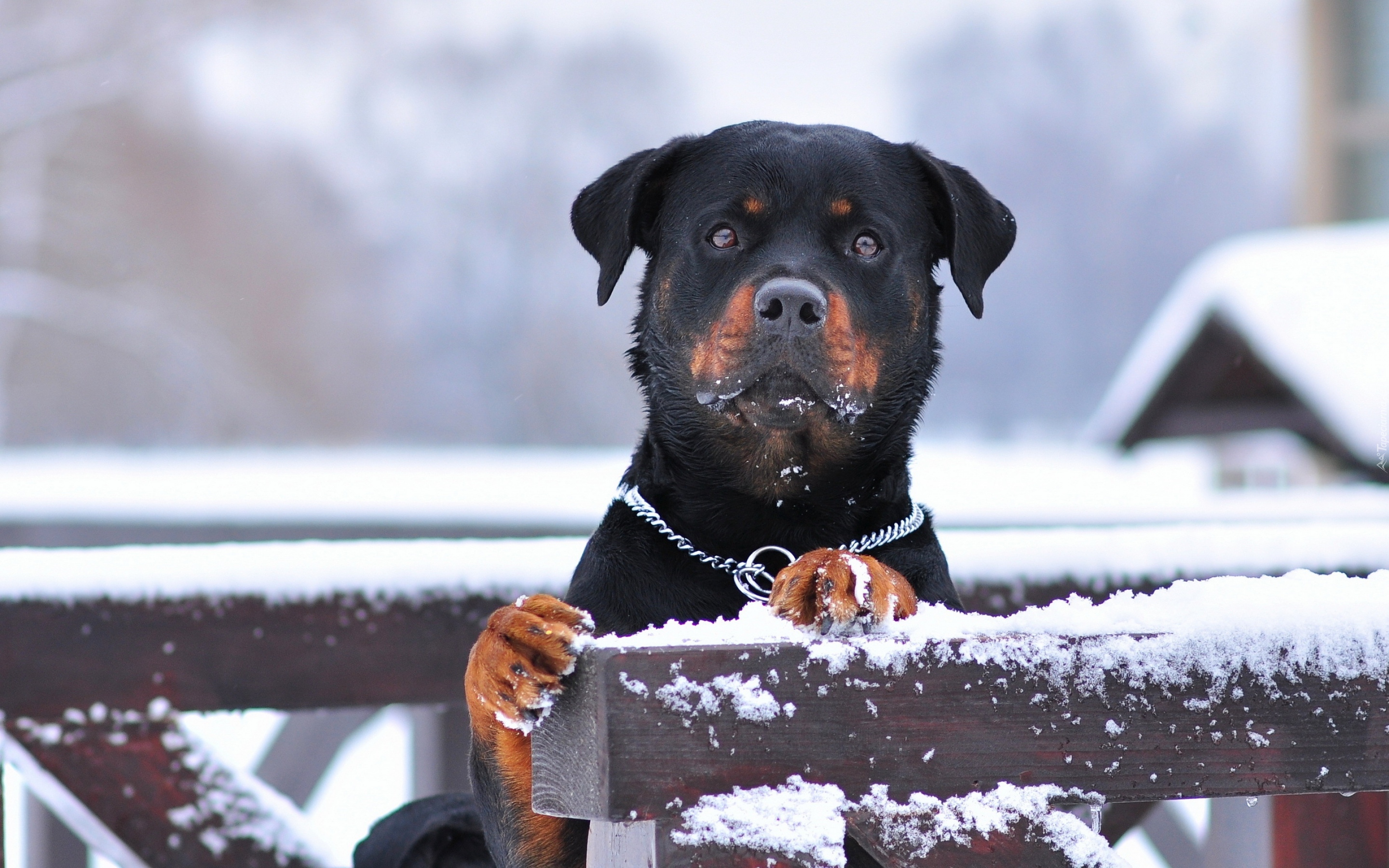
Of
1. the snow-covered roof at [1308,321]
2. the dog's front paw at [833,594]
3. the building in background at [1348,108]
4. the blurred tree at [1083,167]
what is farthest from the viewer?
the blurred tree at [1083,167]

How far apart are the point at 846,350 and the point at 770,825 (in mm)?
1322

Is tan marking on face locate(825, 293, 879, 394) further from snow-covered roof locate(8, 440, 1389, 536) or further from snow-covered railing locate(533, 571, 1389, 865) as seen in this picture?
snow-covered railing locate(533, 571, 1389, 865)

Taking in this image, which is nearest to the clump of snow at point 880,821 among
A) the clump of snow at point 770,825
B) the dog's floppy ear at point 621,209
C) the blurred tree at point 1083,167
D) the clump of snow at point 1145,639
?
the clump of snow at point 770,825

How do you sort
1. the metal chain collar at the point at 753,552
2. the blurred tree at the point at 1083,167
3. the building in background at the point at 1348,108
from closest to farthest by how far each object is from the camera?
the metal chain collar at the point at 753,552 < the building in background at the point at 1348,108 < the blurred tree at the point at 1083,167

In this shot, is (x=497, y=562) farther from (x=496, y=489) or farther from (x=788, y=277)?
(x=496, y=489)

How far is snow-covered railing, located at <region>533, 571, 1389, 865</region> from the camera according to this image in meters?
1.32

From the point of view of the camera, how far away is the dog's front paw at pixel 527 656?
146cm

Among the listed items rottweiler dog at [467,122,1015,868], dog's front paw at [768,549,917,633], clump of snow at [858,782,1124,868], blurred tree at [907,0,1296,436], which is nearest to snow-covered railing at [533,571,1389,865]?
clump of snow at [858,782,1124,868]

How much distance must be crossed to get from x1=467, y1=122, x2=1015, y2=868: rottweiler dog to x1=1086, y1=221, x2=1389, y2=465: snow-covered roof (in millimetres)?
3833

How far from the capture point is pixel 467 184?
101 ft

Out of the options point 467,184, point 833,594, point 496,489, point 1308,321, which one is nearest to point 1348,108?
point 1308,321

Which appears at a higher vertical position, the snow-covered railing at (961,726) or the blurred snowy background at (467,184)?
the blurred snowy background at (467,184)

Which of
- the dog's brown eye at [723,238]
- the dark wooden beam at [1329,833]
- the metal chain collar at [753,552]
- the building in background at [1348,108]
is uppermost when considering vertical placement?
the building in background at [1348,108]

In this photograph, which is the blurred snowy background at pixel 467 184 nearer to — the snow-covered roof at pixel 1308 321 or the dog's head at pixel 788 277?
the snow-covered roof at pixel 1308 321
